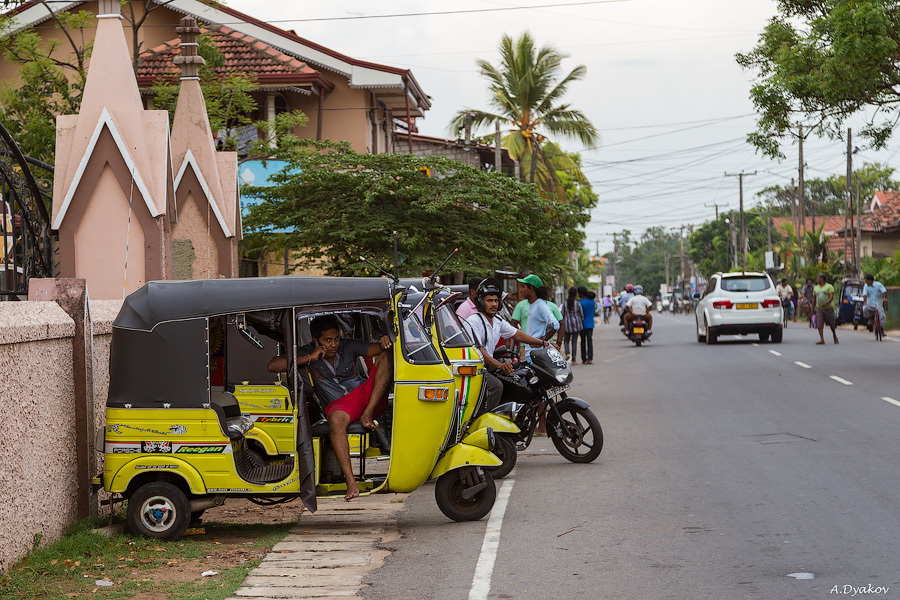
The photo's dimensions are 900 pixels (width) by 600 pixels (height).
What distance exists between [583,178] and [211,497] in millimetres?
39905

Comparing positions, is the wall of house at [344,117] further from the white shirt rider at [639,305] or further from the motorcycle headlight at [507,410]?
the motorcycle headlight at [507,410]

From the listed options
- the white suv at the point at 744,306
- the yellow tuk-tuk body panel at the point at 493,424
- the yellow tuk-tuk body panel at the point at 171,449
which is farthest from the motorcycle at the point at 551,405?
the white suv at the point at 744,306

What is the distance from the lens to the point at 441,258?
743 inches

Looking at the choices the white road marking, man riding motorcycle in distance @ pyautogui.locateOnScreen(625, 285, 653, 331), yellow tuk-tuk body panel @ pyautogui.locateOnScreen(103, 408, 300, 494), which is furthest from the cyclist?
yellow tuk-tuk body panel @ pyautogui.locateOnScreen(103, 408, 300, 494)

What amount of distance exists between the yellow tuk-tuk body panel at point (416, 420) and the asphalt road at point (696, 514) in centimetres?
51

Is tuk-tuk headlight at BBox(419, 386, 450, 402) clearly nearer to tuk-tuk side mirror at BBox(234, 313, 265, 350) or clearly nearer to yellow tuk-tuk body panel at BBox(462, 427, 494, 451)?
yellow tuk-tuk body panel at BBox(462, 427, 494, 451)

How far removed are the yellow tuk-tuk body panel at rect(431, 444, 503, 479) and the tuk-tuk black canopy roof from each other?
1.40m

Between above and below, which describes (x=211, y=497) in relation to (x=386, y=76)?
below

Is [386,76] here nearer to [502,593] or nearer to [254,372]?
[254,372]

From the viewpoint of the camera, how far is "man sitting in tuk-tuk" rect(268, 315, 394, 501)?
314 inches

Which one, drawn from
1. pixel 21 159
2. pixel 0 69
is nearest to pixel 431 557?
pixel 21 159

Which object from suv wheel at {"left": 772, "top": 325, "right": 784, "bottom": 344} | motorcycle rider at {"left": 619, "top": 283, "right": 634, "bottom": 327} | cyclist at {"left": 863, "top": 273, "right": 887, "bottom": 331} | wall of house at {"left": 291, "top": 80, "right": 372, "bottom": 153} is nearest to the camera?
suv wheel at {"left": 772, "top": 325, "right": 784, "bottom": 344}

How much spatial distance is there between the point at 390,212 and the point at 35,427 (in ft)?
39.7

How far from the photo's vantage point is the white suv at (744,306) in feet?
91.5
